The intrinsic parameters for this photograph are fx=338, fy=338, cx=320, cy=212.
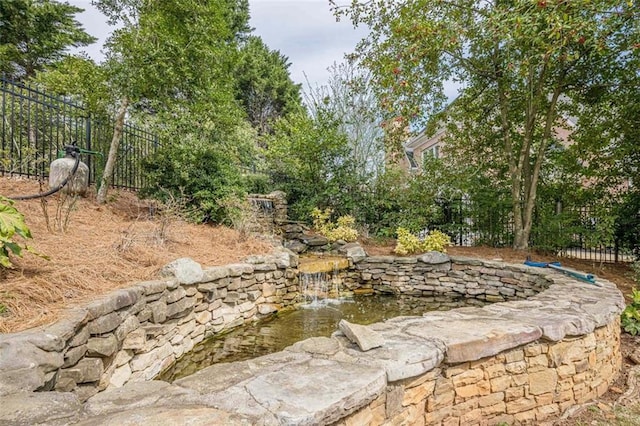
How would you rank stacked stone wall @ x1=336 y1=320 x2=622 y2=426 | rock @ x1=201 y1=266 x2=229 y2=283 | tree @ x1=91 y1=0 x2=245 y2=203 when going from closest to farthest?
stacked stone wall @ x1=336 y1=320 x2=622 y2=426 → rock @ x1=201 y1=266 x2=229 y2=283 → tree @ x1=91 y1=0 x2=245 y2=203

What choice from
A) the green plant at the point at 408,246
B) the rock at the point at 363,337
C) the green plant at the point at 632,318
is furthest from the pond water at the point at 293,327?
the green plant at the point at 632,318

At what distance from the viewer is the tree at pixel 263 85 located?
57.5 ft

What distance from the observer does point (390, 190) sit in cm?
905

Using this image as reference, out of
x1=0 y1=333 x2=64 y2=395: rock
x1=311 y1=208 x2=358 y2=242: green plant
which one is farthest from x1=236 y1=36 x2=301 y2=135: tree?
x1=0 y1=333 x2=64 y2=395: rock

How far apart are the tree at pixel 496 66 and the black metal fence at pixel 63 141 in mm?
5308

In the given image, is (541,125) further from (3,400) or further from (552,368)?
(3,400)

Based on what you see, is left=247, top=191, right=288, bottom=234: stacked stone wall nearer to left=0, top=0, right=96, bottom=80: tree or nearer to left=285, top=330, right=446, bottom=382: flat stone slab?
left=285, top=330, right=446, bottom=382: flat stone slab

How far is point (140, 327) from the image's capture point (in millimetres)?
2969

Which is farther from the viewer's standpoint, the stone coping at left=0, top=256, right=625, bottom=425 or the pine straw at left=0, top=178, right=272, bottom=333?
the pine straw at left=0, top=178, right=272, bottom=333

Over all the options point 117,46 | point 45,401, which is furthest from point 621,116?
point 117,46

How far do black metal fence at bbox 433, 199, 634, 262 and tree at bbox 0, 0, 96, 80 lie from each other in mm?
14358

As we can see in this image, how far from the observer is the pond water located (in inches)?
140

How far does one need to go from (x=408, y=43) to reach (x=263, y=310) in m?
4.97

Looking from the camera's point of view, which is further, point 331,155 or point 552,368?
point 331,155
